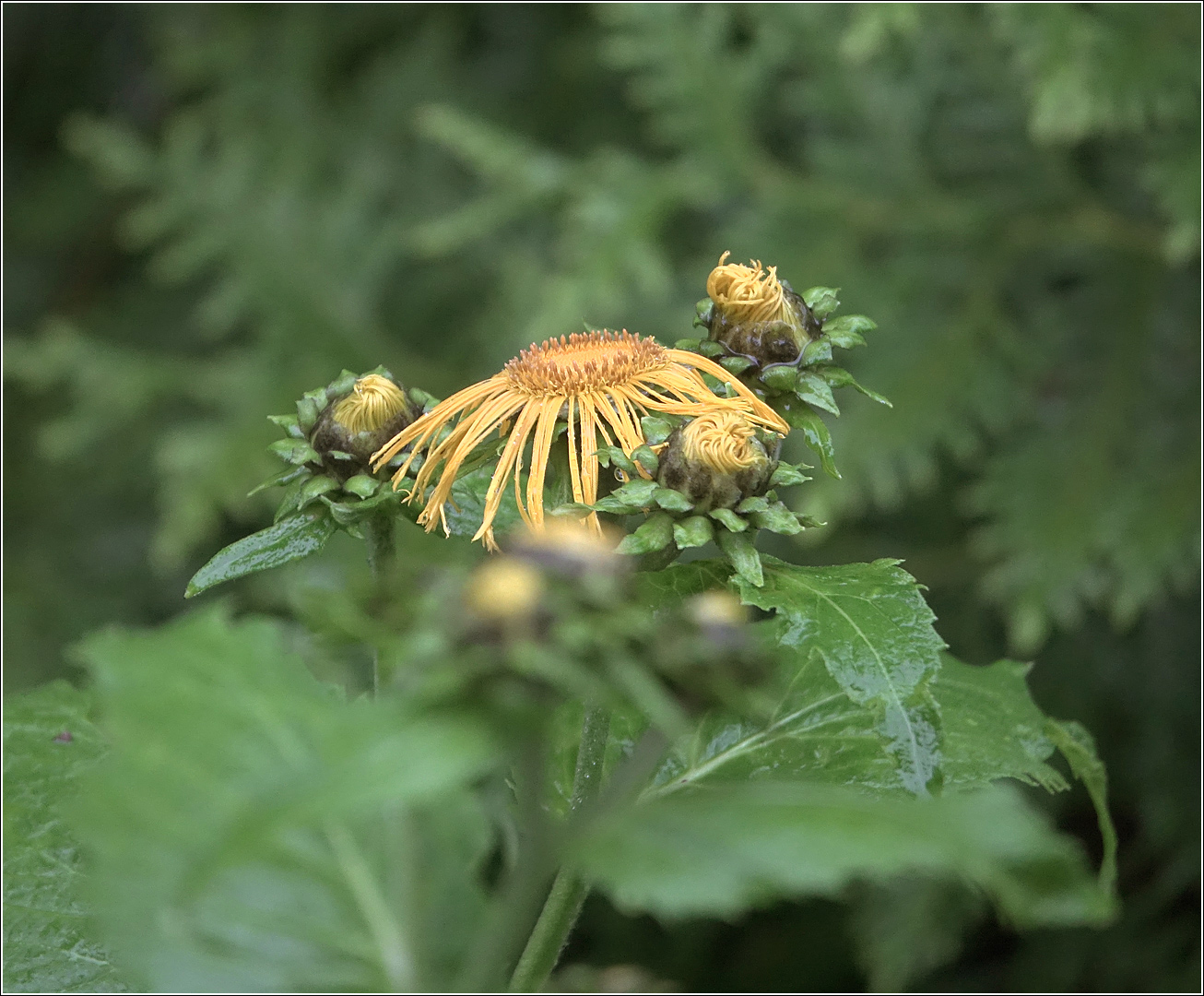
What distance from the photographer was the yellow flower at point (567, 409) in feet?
1.87

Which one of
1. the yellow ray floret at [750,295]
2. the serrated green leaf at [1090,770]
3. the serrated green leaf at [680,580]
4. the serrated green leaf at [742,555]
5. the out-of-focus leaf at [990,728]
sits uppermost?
→ the yellow ray floret at [750,295]

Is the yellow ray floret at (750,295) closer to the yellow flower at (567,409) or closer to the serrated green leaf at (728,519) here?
the yellow flower at (567,409)

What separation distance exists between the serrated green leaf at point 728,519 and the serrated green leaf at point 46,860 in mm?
316

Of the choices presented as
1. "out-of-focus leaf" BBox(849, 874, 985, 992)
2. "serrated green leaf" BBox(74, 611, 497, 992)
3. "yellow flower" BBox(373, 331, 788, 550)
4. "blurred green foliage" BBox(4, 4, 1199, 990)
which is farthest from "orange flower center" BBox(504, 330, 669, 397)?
"out-of-focus leaf" BBox(849, 874, 985, 992)

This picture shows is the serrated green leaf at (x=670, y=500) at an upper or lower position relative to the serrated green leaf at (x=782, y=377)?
lower

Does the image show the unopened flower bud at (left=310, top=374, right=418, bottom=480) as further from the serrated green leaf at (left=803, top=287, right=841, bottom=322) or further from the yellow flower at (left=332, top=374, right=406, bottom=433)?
the serrated green leaf at (left=803, top=287, right=841, bottom=322)

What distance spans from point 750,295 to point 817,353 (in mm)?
47

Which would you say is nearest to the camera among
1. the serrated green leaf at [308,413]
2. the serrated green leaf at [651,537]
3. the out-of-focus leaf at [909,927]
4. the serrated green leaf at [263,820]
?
the serrated green leaf at [263,820]

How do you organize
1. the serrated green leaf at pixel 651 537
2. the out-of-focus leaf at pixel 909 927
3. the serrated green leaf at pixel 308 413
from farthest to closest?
the out-of-focus leaf at pixel 909 927, the serrated green leaf at pixel 308 413, the serrated green leaf at pixel 651 537

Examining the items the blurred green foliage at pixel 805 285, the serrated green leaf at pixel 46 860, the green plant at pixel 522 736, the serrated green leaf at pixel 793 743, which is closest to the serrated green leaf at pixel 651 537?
the green plant at pixel 522 736

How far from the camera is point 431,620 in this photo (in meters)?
0.36

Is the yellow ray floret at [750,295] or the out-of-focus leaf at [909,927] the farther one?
the out-of-focus leaf at [909,927]

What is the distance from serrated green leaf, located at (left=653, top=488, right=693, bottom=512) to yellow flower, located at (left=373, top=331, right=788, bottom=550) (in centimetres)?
4

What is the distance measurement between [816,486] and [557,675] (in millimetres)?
1296
